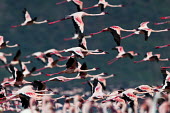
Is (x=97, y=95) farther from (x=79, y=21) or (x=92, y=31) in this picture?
(x=92, y=31)

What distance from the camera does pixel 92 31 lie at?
143 ft

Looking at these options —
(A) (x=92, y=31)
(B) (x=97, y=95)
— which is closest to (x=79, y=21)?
(B) (x=97, y=95)

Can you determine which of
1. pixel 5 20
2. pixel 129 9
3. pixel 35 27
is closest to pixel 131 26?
pixel 129 9

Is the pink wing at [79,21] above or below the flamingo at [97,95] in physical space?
above

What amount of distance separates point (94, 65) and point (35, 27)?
272 inches

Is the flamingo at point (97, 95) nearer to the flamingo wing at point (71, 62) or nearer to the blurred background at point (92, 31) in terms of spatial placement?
the flamingo wing at point (71, 62)

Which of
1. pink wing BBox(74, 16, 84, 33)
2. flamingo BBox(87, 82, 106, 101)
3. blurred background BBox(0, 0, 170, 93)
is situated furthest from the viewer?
blurred background BBox(0, 0, 170, 93)

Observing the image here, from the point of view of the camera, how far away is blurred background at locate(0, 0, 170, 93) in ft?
138

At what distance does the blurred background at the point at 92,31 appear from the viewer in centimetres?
4200

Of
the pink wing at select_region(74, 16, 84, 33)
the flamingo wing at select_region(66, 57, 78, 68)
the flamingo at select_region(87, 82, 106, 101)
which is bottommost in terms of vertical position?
the flamingo at select_region(87, 82, 106, 101)

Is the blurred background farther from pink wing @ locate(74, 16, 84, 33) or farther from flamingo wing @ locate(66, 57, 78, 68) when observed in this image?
pink wing @ locate(74, 16, 84, 33)

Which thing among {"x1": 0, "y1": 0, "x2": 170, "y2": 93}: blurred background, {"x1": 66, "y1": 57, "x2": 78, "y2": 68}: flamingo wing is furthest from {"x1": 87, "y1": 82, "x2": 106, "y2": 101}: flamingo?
{"x1": 0, "y1": 0, "x2": 170, "y2": 93}: blurred background

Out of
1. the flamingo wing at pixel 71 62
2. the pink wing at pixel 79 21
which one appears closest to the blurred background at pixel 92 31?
the flamingo wing at pixel 71 62

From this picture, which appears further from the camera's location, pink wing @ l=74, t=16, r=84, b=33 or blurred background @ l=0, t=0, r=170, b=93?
blurred background @ l=0, t=0, r=170, b=93
